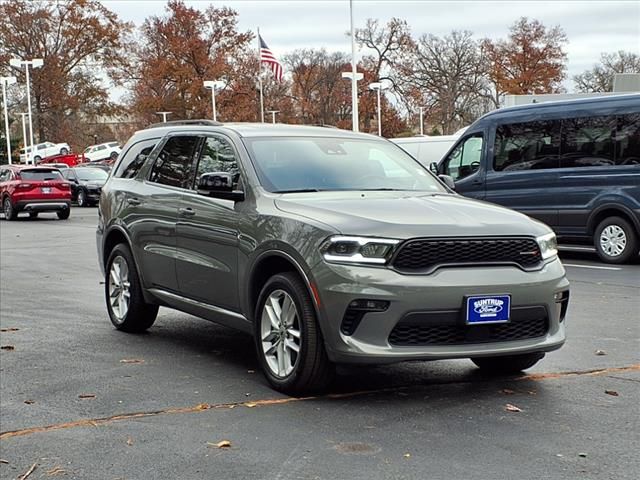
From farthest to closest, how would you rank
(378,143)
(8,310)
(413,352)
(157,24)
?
(157,24)
(8,310)
(378,143)
(413,352)

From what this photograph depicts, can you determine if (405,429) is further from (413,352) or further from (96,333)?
(96,333)

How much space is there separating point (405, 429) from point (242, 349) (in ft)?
8.74

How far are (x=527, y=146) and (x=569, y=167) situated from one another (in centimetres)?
92

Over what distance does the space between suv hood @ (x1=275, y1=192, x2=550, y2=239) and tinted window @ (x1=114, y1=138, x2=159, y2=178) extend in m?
2.47

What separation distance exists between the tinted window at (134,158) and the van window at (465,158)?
8.52 m

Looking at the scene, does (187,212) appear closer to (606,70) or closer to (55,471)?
(55,471)

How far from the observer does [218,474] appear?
432 cm

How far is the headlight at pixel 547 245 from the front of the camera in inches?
224

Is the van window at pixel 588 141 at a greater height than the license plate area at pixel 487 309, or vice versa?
the van window at pixel 588 141

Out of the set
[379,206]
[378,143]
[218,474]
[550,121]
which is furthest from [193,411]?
[550,121]

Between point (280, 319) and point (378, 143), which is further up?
point (378, 143)

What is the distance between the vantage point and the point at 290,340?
18.8 ft

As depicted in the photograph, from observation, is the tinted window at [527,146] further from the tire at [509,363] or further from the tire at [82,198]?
the tire at [82,198]

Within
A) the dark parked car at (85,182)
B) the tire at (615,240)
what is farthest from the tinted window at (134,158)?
the dark parked car at (85,182)
